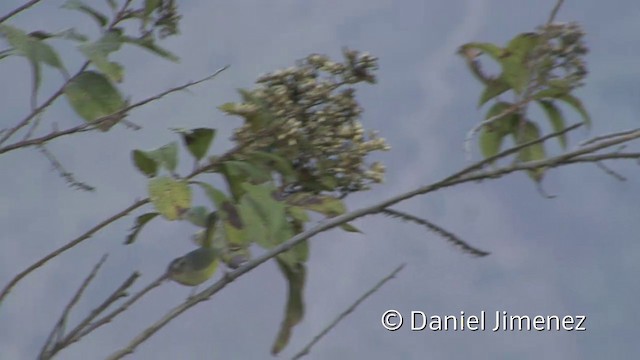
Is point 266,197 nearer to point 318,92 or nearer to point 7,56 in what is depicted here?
point 318,92

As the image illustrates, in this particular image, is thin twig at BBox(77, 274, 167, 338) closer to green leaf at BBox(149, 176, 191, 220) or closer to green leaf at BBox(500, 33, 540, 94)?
green leaf at BBox(149, 176, 191, 220)

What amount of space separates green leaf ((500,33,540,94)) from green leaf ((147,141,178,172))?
0.38m

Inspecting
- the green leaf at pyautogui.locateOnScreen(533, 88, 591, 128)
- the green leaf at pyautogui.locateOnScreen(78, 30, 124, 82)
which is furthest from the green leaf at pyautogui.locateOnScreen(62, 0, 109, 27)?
the green leaf at pyautogui.locateOnScreen(533, 88, 591, 128)

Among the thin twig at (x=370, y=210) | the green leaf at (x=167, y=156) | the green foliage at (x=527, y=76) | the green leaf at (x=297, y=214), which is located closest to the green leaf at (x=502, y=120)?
the green foliage at (x=527, y=76)

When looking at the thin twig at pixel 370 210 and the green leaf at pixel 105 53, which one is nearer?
the thin twig at pixel 370 210

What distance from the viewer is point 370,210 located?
0.81 meters

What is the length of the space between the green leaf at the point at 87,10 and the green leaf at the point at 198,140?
8.3 inches

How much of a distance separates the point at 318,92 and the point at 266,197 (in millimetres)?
215

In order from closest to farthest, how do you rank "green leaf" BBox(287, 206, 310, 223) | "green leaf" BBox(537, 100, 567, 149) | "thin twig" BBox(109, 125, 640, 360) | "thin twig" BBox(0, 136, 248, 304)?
1. "thin twig" BBox(109, 125, 640, 360)
2. "thin twig" BBox(0, 136, 248, 304)
3. "green leaf" BBox(287, 206, 310, 223)
4. "green leaf" BBox(537, 100, 567, 149)

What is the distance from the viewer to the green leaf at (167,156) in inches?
44.7

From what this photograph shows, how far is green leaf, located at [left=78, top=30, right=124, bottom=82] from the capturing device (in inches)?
46.5

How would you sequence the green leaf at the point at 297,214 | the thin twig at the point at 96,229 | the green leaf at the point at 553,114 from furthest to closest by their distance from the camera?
the green leaf at the point at 553,114 < the green leaf at the point at 297,214 < the thin twig at the point at 96,229

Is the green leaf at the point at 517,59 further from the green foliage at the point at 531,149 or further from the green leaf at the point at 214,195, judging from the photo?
the green leaf at the point at 214,195

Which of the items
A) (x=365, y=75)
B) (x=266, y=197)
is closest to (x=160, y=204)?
(x=266, y=197)
